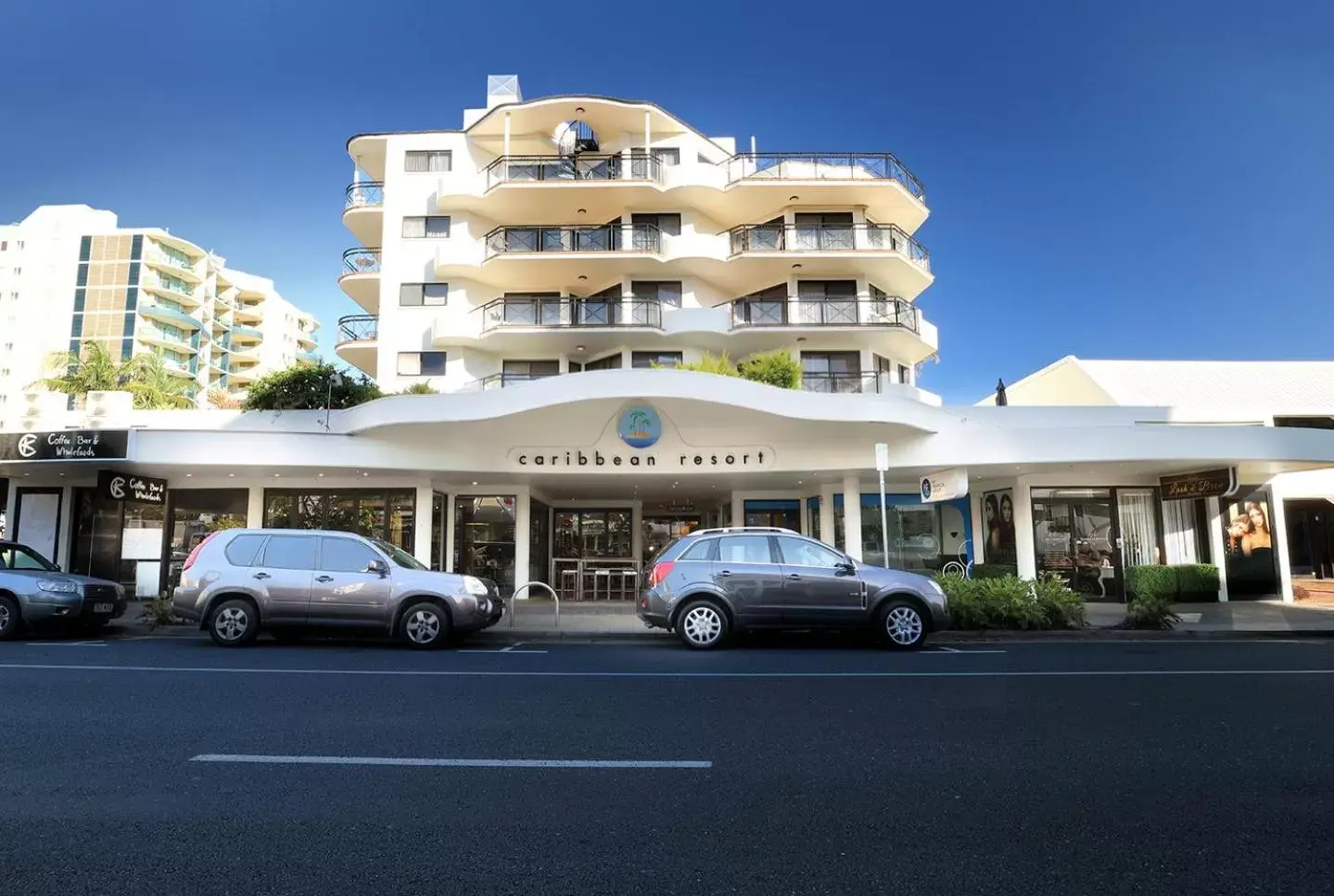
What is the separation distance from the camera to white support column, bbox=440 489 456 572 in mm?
21156

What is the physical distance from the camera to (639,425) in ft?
57.2

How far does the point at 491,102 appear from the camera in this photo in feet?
104

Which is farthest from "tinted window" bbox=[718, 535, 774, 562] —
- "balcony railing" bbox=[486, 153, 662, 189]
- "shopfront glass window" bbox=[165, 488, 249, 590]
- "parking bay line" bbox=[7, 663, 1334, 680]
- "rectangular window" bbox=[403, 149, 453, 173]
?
"rectangular window" bbox=[403, 149, 453, 173]

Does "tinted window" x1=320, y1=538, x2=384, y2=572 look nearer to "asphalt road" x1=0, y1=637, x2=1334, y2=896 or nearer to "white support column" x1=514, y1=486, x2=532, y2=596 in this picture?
"asphalt road" x1=0, y1=637, x2=1334, y2=896

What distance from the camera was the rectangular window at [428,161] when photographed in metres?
29.8

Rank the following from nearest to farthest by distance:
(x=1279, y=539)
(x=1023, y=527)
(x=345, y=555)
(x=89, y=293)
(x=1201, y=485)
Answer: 1. (x=345, y=555)
2. (x=1201, y=485)
3. (x=1023, y=527)
4. (x=1279, y=539)
5. (x=89, y=293)

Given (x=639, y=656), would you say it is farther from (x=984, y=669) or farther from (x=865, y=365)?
(x=865, y=365)

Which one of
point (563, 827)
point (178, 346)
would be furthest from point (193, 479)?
point (178, 346)

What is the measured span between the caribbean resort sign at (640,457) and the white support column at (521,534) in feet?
9.24

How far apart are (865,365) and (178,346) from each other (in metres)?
69.5

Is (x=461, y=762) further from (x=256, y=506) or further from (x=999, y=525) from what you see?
(x=999, y=525)

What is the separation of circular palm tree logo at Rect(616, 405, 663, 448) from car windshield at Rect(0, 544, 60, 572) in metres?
10.8

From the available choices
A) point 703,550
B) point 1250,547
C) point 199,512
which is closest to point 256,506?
point 199,512

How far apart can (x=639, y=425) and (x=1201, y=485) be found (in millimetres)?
13109
